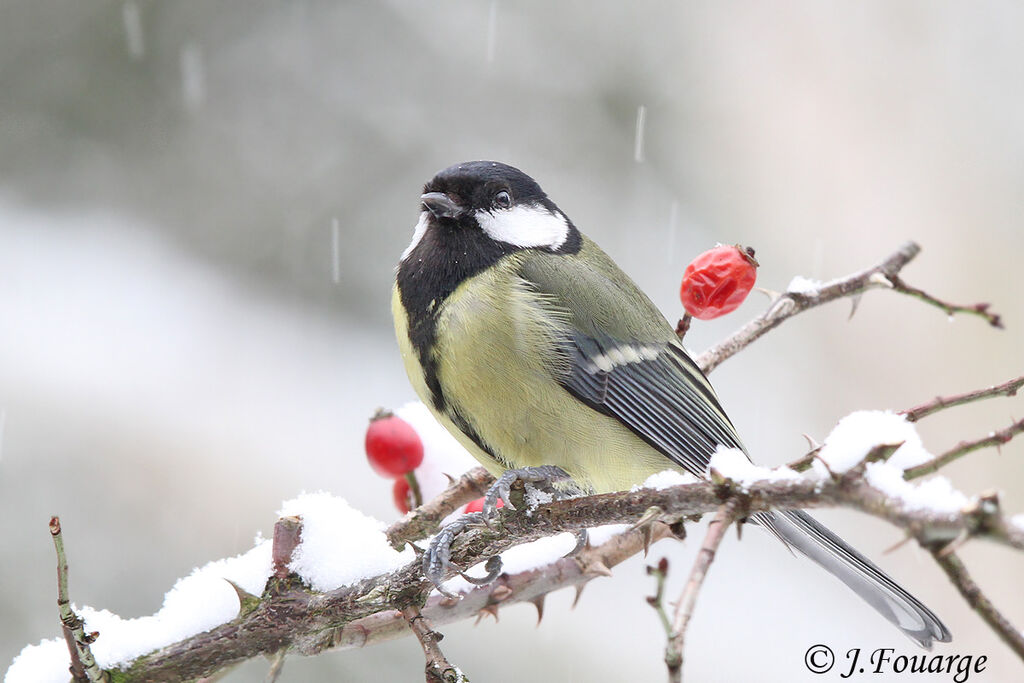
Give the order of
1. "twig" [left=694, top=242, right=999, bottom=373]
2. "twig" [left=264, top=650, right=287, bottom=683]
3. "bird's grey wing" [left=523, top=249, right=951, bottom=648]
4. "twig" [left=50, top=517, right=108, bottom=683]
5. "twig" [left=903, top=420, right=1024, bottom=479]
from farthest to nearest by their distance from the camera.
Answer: "bird's grey wing" [left=523, top=249, right=951, bottom=648] → "twig" [left=694, top=242, right=999, bottom=373] → "twig" [left=264, top=650, right=287, bottom=683] → "twig" [left=50, top=517, right=108, bottom=683] → "twig" [left=903, top=420, right=1024, bottom=479]

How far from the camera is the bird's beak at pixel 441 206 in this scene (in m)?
2.15

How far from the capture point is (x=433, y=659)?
4.00ft

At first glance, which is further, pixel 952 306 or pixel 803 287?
pixel 803 287

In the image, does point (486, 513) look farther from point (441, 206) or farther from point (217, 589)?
point (441, 206)

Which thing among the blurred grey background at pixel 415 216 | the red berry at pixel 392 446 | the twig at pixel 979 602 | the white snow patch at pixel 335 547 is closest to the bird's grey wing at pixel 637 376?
the red berry at pixel 392 446

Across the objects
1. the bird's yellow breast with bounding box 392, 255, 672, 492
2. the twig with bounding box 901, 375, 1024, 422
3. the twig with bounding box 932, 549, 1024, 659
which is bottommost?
the twig with bounding box 932, 549, 1024, 659

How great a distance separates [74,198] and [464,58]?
213 cm

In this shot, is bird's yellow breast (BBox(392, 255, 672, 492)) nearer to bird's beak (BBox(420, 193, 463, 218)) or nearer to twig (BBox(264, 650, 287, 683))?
bird's beak (BBox(420, 193, 463, 218))

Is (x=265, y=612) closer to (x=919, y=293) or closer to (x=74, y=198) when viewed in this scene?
(x=919, y=293)

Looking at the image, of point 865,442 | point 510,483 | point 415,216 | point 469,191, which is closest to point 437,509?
point 510,483

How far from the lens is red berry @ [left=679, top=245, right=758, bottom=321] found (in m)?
2.00

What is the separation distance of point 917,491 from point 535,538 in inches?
26.1

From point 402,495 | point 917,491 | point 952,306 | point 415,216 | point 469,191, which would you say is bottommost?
point 917,491

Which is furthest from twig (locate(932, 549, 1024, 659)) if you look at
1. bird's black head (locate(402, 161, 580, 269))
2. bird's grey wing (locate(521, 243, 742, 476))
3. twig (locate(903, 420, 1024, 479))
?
bird's black head (locate(402, 161, 580, 269))
